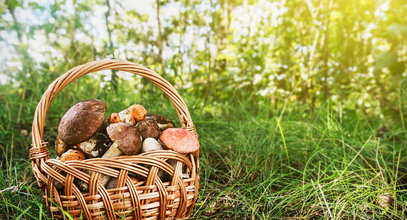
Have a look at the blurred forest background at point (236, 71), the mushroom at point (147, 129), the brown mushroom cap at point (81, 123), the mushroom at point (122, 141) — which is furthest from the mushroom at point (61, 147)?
the blurred forest background at point (236, 71)

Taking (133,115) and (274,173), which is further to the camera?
(274,173)

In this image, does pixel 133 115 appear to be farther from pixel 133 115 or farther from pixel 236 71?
pixel 236 71

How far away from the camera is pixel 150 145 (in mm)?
1125

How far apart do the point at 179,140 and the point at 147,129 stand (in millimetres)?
131

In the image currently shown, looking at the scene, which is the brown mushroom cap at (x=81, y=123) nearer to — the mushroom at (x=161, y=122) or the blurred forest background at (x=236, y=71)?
the mushroom at (x=161, y=122)

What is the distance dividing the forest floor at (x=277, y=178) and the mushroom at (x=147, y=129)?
377 mm

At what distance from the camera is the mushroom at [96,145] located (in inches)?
43.9

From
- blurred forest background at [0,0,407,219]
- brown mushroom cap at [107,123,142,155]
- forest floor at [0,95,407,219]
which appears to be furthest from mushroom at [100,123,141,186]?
blurred forest background at [0,0,407,219]

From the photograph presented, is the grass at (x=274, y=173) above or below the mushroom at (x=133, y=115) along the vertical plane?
below

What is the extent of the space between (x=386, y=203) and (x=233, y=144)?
85cm

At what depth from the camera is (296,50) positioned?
3.57m

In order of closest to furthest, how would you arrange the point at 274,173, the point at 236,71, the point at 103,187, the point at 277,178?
the point at 103,187, the point at 277,178, the point at 274,173, the point at 236,71

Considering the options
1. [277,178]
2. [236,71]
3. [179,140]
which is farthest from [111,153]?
[236,71]

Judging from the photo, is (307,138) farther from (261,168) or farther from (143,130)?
(143,130)
